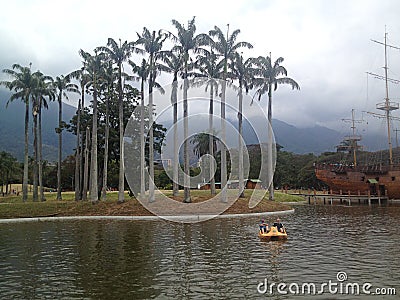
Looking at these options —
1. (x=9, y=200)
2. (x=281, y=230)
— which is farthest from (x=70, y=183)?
(x=281, y=230)

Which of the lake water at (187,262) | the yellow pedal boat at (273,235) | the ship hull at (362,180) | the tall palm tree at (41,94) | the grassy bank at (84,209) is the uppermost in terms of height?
the tall palm tree at (41,94)

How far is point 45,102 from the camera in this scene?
53750mm

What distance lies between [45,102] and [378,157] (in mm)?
109586

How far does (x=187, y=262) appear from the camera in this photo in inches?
691

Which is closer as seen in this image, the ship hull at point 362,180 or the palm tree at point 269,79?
the palm tree at point 269,79

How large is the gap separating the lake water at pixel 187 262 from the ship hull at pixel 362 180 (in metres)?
49.2

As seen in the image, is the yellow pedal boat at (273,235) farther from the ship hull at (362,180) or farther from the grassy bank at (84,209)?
the ship hull at (362,180)

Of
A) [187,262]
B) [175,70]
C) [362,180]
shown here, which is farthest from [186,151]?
[362,180]

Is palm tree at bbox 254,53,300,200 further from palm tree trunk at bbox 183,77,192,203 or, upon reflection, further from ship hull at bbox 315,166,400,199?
ship hull at bbox 315,166,400,199

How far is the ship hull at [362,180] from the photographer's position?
238ft

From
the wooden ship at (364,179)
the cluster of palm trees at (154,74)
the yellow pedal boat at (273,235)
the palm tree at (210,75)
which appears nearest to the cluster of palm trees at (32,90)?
the cluster of palm trees at (154,74)

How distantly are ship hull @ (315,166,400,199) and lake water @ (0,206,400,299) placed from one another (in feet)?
161

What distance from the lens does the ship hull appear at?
72.5 m

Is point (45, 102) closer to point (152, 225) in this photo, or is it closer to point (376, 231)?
point (152, 225)
